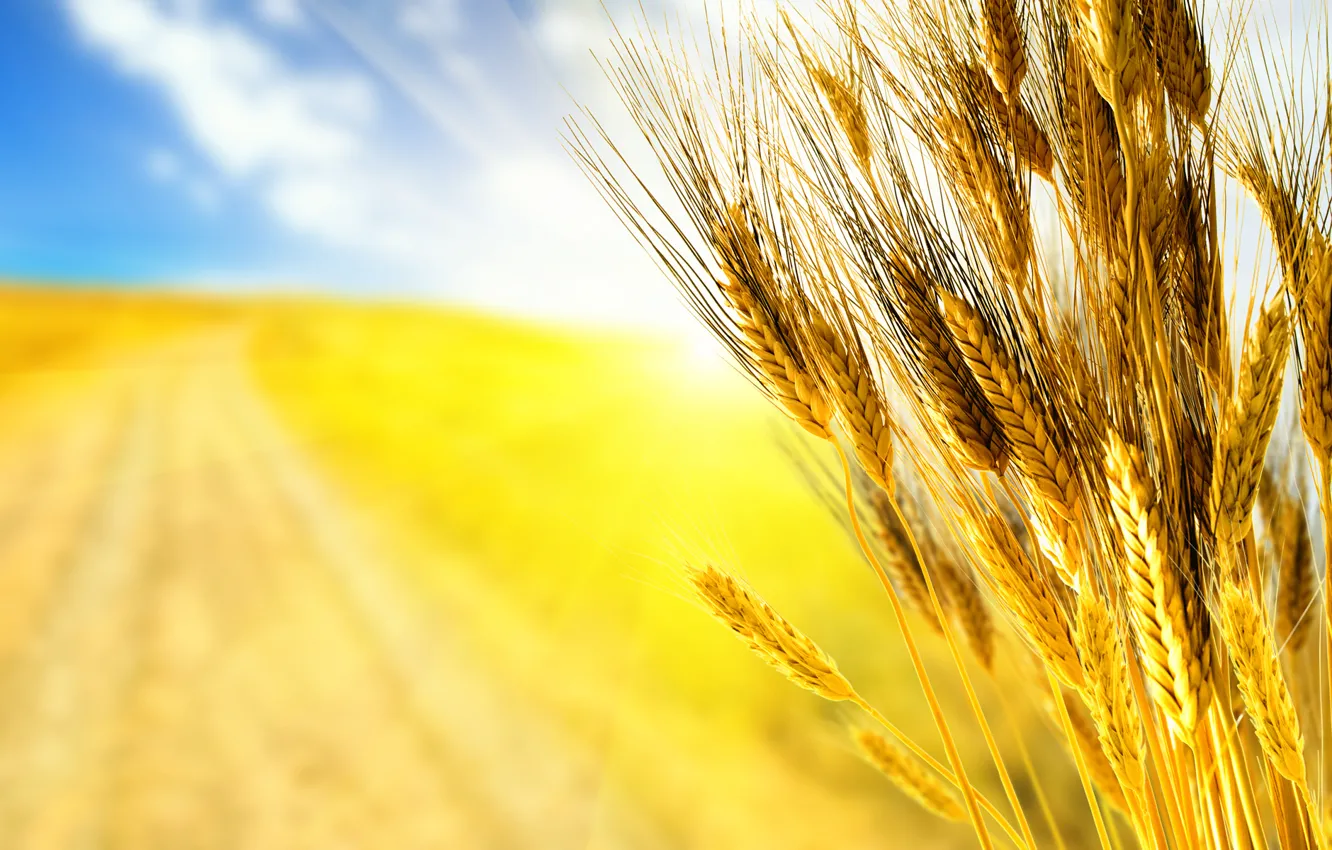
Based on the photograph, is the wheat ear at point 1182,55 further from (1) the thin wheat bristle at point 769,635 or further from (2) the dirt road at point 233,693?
(2) the dirt road at point 233,693

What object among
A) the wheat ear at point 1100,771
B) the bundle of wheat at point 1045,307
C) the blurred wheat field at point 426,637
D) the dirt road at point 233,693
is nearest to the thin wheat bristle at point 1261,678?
the bundle of wheat at point 1045,307

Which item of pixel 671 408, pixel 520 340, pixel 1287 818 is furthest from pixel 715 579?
pixel 520 340

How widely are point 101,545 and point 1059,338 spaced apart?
7.06ft

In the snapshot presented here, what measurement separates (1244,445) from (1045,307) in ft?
0.31

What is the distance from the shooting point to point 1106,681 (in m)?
0.24

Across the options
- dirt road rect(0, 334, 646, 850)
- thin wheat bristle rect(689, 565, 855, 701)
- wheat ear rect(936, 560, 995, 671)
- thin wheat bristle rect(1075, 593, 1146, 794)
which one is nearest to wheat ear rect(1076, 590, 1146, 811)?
thin wheat bristle rect(1075, 593, 1146, 794)

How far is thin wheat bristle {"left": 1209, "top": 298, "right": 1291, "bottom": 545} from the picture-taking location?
24 centimetres

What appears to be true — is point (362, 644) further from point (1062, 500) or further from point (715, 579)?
point (1062, 500)

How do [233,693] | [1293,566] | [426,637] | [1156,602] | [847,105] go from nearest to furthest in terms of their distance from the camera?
1. [1156,602]
2. [847,105]
3. [1293,566]
4. [233,693]
5. [426,637]

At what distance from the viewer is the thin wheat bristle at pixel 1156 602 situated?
0.73ft

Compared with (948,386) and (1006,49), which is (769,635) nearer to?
(948,386)

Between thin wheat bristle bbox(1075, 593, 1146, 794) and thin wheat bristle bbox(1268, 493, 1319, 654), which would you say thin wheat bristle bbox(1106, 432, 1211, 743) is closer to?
thin wheat bristle bbox(1075, 593, 1146, 794)

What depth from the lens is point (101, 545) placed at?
5.42ft

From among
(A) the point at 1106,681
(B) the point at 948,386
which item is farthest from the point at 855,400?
(A) the point at 1106,681
